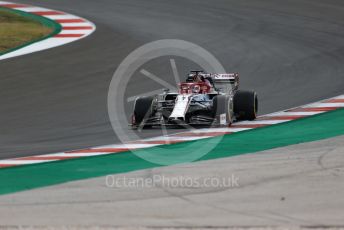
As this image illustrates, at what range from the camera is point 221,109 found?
14570 mm

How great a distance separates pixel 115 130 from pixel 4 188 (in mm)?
4318

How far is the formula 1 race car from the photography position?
14.6 meters

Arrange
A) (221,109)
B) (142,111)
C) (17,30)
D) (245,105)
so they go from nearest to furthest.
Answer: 1. (221,109)
2. (142,111)
3. (245,105)
4. (17,30)

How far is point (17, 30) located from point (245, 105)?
29.3 ft

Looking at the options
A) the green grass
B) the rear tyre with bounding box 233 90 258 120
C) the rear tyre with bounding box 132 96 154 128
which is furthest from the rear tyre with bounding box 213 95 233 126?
Result: the green grass

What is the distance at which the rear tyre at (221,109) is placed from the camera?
14562 mm

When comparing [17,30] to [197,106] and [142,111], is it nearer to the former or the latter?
[142,111]

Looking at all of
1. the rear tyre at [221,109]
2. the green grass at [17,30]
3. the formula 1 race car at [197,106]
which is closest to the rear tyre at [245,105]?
the formula 1 race car at [197,106]

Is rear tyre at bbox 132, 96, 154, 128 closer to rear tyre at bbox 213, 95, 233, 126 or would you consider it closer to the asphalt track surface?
the asphalt track surface

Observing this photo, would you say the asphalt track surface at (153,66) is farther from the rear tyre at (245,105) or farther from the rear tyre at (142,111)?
the rear tyre at (245,105)

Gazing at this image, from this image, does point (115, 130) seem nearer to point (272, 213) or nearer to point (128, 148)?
point (128, 148)

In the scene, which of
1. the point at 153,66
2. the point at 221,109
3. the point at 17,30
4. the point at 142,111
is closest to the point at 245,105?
the point at 221,109

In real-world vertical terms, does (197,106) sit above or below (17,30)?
below

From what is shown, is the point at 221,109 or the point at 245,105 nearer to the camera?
the point at 221,109
